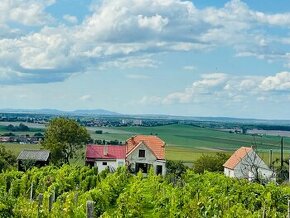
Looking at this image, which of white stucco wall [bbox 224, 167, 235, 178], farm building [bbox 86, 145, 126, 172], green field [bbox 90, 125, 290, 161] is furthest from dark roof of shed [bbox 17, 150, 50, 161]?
green field [bbox 90, 125, 290, 161]

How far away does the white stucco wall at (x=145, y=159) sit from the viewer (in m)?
49.5

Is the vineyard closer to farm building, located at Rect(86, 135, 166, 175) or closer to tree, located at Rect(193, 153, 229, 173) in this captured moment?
farm building, located at Rect(86, 135, 166, 175)

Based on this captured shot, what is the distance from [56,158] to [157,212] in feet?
113

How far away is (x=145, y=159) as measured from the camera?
49.6 metres

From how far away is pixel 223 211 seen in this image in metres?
19.3

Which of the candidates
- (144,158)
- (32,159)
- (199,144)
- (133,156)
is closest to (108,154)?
(133,156)

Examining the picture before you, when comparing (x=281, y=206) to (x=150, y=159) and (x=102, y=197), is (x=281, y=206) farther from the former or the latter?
(x=150, y=159)

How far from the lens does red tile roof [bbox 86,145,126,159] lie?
50.2m

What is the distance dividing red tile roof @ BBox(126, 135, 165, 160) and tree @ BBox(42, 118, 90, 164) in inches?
190

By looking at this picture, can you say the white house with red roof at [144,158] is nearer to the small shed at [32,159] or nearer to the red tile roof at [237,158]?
the red tile roof at [237,158]

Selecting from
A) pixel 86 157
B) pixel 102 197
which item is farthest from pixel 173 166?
pixel 102 197

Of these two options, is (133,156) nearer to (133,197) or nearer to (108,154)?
(108,154)

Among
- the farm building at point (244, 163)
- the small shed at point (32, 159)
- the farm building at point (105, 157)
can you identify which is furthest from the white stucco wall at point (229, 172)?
the small shed at point (32, 159)

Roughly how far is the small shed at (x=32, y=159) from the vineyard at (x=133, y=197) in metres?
11.4
